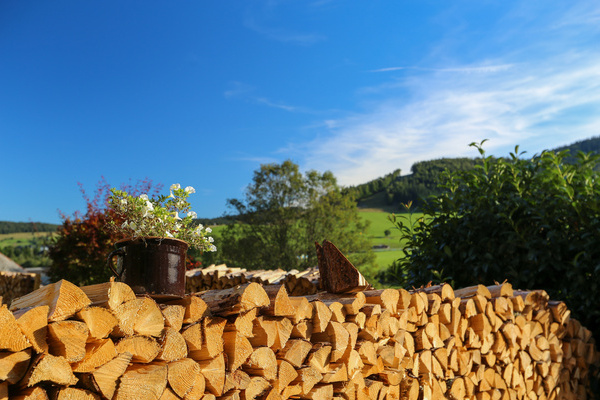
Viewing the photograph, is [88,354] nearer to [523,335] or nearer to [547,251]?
[523,335]

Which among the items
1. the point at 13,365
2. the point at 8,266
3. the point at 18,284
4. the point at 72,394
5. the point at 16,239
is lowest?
the point at 72,394

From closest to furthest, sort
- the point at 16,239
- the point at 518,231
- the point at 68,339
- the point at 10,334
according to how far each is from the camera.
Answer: the point at 10,334 → the point at 68,339 → the point at 518,231 → the point at 16,239

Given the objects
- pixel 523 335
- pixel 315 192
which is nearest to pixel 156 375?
pixel 523 335

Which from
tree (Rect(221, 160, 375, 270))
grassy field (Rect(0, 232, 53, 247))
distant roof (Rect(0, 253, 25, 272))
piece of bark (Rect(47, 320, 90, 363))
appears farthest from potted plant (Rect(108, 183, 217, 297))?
grassy field (Rect(0, 232, 53, 247))

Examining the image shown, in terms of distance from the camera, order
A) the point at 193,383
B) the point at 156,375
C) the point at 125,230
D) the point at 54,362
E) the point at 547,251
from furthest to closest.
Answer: the point at 547,251 < the point at 125,230 < the point at 193,383 < the point at 156,375 < the point at 54,362

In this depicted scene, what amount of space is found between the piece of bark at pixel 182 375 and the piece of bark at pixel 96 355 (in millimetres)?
231

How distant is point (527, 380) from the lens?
3.85 meters

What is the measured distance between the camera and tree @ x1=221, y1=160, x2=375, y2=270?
1529 centimetres

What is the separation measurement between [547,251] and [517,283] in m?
0.42

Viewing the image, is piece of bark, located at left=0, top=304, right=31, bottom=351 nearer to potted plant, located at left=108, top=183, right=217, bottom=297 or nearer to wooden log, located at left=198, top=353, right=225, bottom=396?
wooden log, located at left=198, top=353, right=225, bottom=396

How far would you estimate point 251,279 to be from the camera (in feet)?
20.0

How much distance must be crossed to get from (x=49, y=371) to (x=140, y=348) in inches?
12.0

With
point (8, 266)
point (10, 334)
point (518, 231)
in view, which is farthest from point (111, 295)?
point (8, 266)

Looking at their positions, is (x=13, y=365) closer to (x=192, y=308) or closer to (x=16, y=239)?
(x=192, y=308)
